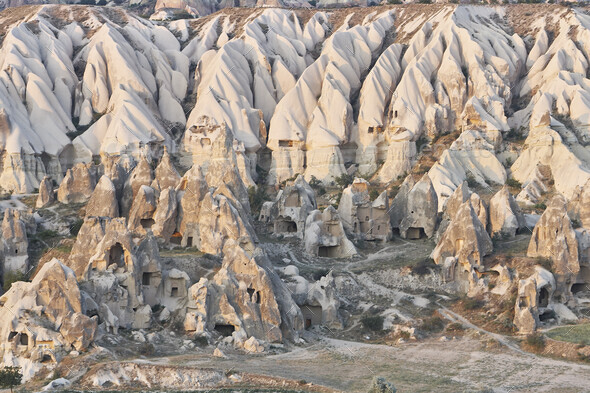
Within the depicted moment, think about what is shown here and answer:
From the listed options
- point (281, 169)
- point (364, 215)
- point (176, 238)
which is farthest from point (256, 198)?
point (176, 238)

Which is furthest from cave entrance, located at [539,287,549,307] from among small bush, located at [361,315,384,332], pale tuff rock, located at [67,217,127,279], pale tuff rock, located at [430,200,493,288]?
pale tuff rock, located at [67,217,127,279]

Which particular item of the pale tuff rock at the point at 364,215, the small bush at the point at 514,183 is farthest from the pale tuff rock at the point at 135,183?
the small bush at the point at 514,183

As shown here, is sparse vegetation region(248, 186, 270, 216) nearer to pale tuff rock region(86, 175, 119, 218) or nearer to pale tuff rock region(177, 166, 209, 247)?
pale tuff rock region(177, 166, 209, 247)

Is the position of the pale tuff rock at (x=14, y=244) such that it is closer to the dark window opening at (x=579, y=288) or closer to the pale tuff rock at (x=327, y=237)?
the pale tuff rock at (x=327, y=237)

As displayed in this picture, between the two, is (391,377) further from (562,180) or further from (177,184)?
(562,180)

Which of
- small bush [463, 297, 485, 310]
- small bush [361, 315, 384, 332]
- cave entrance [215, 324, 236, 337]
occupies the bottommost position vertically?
small bush [361, 315, 384, 332]
